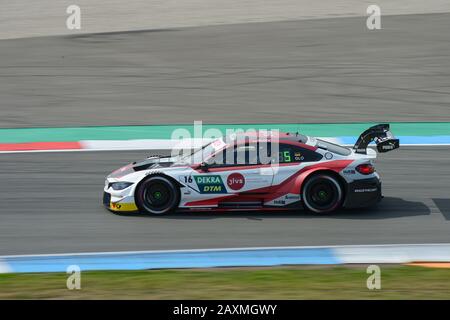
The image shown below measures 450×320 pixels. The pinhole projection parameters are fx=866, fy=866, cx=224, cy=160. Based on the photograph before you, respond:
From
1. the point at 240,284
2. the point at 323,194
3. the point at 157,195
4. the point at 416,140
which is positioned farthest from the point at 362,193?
the point at 416,140

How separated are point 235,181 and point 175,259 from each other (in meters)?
2.01

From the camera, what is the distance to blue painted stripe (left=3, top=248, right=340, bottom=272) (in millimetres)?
10703

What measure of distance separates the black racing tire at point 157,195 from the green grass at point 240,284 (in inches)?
91.9

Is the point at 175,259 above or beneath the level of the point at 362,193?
beneath

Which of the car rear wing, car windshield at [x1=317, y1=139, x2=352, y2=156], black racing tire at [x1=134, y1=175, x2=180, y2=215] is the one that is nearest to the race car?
black racing tire at [x1=134, y1=175, x2=180, y2=215]

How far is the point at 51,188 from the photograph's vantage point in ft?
Answer: 47.1

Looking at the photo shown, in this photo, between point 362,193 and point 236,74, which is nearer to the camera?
point 362,193

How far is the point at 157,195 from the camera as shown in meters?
12.6

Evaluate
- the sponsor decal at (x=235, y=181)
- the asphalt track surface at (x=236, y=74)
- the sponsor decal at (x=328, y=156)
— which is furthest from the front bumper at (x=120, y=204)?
the asphalt track surface at (x=236, y=74)

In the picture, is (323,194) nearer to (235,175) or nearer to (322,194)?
(322,194)

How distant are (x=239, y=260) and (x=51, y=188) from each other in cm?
471
